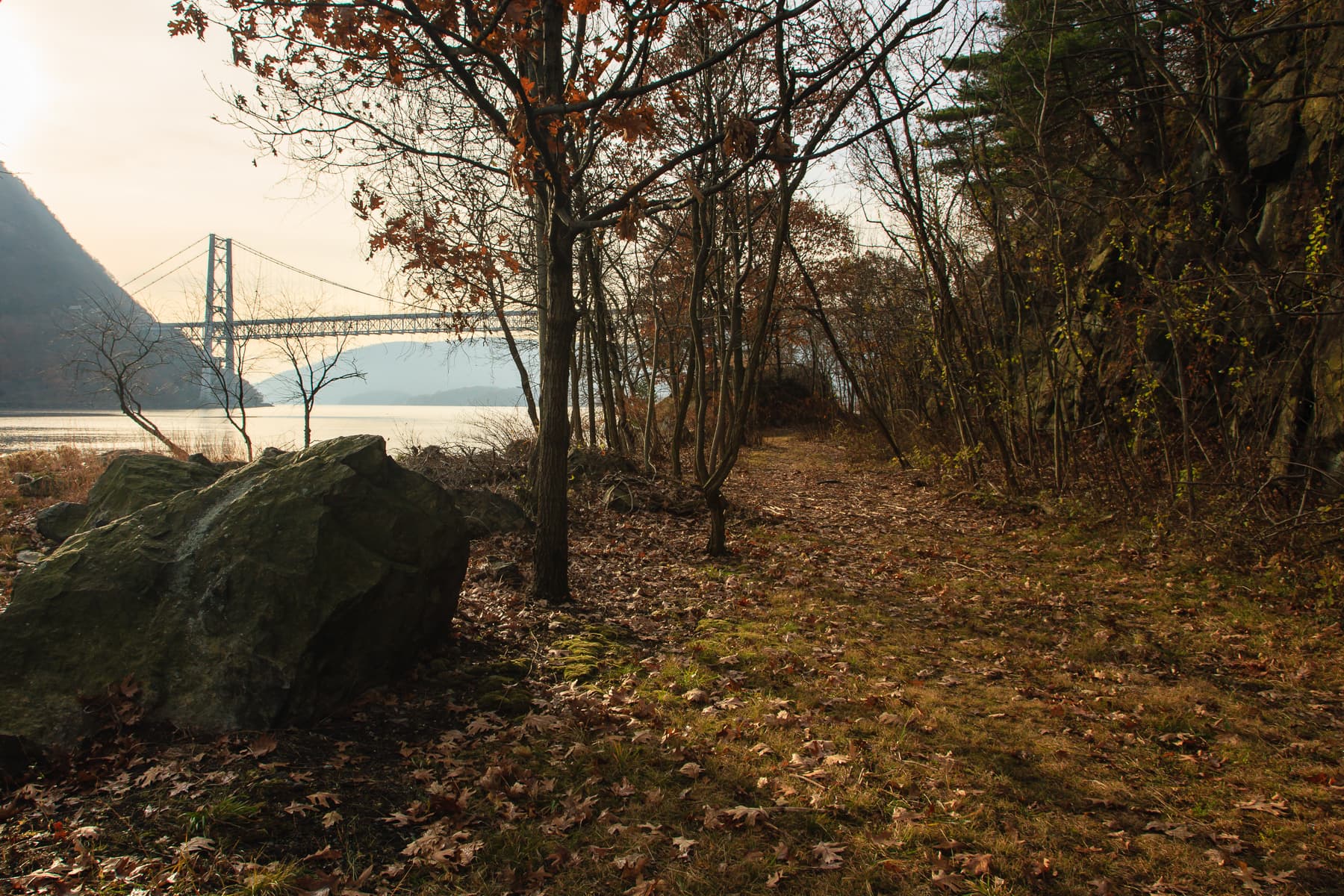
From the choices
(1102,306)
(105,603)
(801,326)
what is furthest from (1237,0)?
(801,326)

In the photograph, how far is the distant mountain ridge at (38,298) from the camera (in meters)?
47.3

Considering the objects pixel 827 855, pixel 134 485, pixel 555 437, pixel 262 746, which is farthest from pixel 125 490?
pixel 827 855

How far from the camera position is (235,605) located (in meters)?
4.00

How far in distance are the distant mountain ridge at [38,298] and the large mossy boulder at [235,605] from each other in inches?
1742

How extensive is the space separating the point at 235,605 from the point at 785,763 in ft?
10.2

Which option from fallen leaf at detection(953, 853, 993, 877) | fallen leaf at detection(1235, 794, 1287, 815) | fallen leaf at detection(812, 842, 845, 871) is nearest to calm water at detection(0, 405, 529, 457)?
fallen leaf at detection(812, 842, 845, 871)

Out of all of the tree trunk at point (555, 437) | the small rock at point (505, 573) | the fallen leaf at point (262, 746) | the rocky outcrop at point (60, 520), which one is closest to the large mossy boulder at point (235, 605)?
the fallen leaf at point (262, 746)

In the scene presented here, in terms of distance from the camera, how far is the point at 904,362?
1666cm

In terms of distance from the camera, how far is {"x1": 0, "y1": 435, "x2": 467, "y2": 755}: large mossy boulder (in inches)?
146

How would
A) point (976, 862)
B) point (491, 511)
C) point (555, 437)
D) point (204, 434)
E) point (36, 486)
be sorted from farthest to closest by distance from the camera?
point (204, 434), point (36, 486), point (491, 511), point (555, 437), point (976, 862)

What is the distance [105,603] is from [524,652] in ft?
8.31

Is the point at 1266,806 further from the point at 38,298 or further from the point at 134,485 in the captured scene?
the point at 38,298

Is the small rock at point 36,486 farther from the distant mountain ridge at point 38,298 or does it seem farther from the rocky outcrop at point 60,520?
the distant mountain ridge at point 38,298

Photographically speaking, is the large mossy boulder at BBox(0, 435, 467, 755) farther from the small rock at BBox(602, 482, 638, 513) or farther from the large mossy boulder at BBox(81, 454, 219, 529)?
the small rock at BBox(602, 482, 638, 513)
